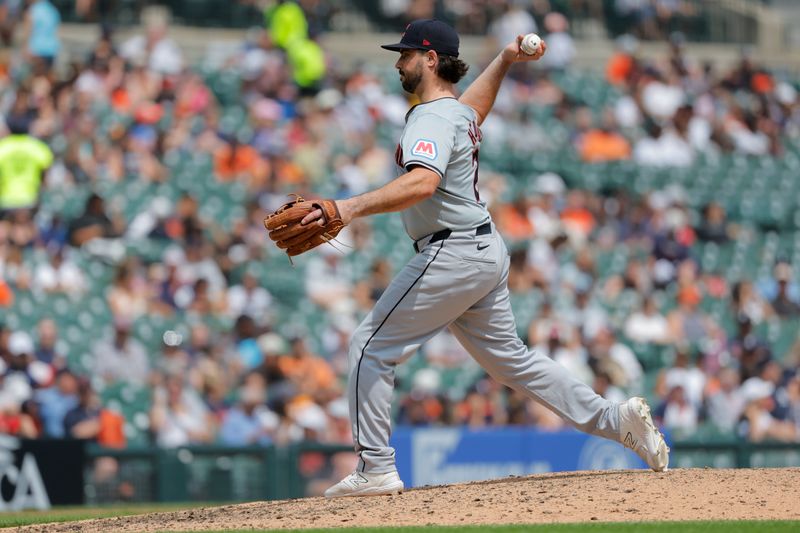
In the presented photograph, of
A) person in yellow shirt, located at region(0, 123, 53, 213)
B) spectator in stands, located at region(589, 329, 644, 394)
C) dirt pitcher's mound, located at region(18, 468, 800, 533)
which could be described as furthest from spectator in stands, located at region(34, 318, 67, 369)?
dirt pitcher's mound, located at region(18, 468, 800, 533)

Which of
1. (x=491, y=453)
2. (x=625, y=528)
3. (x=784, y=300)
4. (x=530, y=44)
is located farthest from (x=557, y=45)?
(x=625, y=528)

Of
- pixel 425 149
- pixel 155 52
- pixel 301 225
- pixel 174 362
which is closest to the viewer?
pixel 301 225

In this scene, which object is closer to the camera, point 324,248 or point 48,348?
point 48,348

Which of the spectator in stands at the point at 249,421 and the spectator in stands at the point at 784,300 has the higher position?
the spectator in stands at the point at 784,300

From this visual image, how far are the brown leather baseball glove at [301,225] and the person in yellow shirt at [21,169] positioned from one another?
820cm

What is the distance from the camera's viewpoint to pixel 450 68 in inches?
239

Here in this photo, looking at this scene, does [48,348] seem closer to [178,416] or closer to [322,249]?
[178,416]

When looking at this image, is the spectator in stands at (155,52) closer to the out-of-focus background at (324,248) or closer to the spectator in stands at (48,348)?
the out-of-focus background at (324,248)

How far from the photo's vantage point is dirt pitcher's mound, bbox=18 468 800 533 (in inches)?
221

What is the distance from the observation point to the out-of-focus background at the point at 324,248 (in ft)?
38.2

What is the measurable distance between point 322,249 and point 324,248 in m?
0.02

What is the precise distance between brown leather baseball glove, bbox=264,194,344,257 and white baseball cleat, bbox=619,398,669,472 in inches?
61.5

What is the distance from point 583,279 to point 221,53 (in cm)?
582

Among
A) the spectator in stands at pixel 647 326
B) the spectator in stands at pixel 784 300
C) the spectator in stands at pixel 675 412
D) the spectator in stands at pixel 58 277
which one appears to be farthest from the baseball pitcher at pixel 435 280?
the spectator in stands at pixel 784 300
